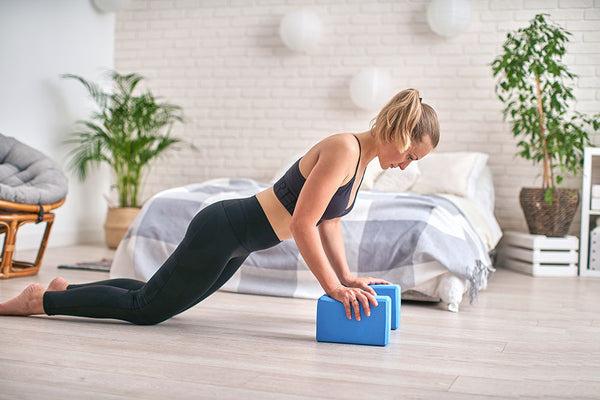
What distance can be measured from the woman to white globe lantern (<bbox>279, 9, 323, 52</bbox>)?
3206mm

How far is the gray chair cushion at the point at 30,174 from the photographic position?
3.44 m

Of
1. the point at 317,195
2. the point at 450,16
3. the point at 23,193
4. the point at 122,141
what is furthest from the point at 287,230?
the point at 122,141

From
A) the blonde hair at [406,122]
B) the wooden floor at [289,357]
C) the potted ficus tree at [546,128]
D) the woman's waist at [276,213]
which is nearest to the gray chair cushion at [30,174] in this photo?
the wooden floor at [289,357]

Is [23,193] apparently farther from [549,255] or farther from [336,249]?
[549,255]

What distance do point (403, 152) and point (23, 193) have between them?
227 centimetres

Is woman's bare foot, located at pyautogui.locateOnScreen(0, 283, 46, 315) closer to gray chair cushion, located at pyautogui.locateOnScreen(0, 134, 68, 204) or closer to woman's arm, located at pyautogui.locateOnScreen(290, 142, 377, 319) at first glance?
woman's arm, located at pyautogui.locateOnScreen(290, 142, 377, 319)

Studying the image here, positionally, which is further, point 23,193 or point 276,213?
point 23,193

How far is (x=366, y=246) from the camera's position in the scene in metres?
3.04

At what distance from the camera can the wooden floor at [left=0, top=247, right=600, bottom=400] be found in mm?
1603

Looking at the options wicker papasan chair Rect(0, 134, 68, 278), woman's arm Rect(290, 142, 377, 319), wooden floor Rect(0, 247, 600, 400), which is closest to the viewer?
wooden floor Rect(0, 247, 600, 400)

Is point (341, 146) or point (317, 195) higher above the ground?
point (341, 146)

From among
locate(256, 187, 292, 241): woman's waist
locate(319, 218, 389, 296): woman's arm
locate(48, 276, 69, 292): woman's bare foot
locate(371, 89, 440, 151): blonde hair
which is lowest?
locate(48, 276, 69, 292): woman's bare foot

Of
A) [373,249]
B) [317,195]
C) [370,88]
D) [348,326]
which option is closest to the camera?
[317,195]

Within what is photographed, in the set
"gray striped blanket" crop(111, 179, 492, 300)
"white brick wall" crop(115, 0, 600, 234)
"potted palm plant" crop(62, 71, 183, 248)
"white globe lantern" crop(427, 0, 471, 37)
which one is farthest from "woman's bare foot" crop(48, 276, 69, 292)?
"white globe lantern" crop(427, 0, 471, 37)
